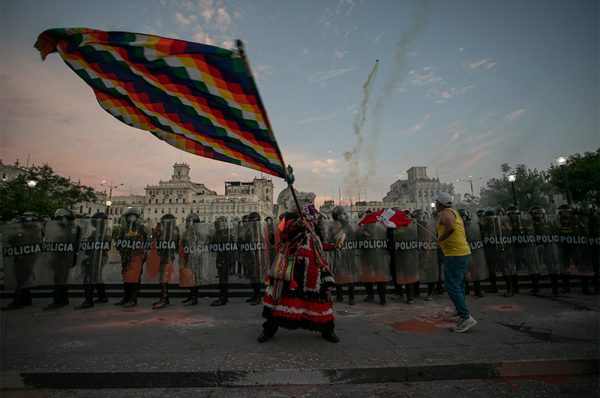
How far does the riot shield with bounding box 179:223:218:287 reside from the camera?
7480mm

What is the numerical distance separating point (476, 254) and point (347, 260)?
11.5 feet

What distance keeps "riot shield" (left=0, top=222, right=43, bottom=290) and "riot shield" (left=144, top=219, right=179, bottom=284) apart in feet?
7.84

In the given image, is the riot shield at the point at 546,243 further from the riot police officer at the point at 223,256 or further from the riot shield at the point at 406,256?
the riot police officer at the point at 223,256

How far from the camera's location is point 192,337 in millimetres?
4344

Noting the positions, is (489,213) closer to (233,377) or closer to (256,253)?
(256,253)

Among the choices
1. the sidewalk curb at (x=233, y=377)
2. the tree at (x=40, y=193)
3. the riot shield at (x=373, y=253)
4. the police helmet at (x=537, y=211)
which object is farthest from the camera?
the tree at (x=40, y=193)

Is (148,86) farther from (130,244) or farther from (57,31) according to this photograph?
(130,244)

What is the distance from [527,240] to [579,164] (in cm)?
4143

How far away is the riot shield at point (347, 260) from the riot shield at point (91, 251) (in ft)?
20.5

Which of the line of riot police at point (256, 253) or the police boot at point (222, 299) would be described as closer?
the police boot at point (222, 299)

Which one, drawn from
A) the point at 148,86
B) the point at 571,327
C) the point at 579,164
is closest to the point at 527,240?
the point at 571,327

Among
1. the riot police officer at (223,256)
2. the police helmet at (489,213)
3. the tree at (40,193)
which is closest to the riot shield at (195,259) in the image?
the riot police officer at (223,256)

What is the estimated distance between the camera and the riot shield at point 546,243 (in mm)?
7594

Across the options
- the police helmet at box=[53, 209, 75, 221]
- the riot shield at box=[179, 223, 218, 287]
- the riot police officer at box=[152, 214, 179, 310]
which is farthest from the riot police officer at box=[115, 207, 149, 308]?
the police helmet at box=[53, 209, 75, 221]
